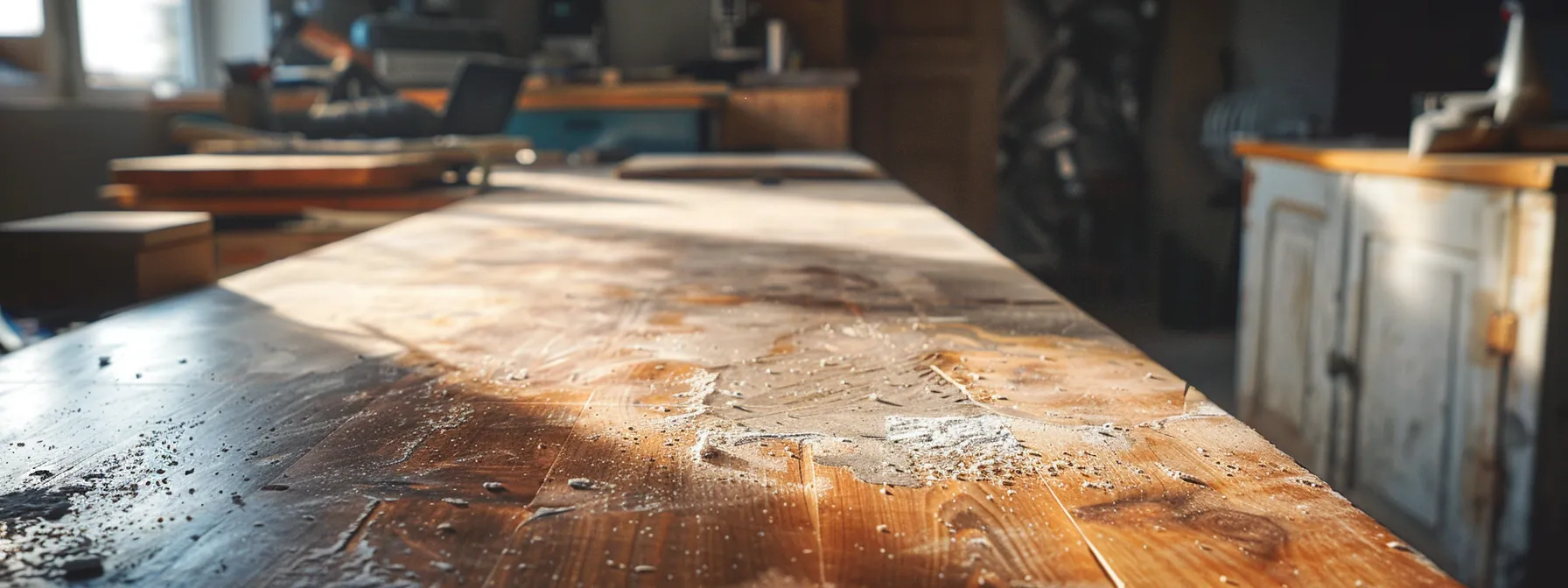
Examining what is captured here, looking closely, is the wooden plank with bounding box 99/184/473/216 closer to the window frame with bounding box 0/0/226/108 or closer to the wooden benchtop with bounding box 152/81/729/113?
the wooden benchtop with bounding box 152/81/729/113

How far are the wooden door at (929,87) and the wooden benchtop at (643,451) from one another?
4299 millimetres

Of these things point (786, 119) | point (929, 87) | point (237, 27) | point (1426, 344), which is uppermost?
point (237, 27)

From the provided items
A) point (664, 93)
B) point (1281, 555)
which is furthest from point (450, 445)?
point (664, 93)

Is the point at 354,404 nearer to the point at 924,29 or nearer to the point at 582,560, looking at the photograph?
the point at 582,560

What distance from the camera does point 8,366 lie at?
0.85 m

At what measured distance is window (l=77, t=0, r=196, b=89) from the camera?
4477 millimetres

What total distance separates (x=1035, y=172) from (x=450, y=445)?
21.1 ft

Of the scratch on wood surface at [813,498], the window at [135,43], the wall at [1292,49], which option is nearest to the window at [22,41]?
the window at [135,43]

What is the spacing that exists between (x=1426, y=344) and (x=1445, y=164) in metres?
0.36

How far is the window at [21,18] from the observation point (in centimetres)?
411

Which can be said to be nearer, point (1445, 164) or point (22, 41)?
point (1445, 164)

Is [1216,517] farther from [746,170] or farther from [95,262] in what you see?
[746,170]

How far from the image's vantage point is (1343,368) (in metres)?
2.67

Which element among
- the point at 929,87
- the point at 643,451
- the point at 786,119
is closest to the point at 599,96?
the point at 786,119
